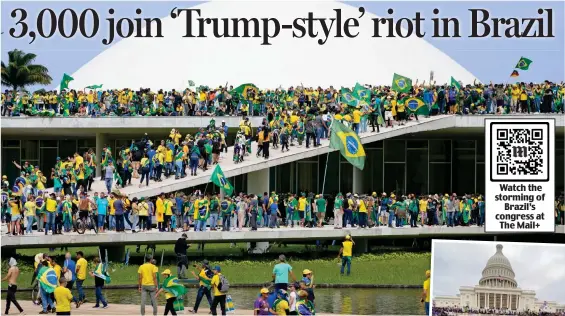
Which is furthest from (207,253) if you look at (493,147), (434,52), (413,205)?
(434,52)

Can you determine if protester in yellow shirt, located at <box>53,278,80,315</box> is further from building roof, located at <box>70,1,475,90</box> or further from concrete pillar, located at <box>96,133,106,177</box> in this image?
building roof, located at <box>70,1,475,90</box>

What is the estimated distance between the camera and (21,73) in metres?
73.1

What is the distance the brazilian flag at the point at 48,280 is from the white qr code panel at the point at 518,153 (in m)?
7.61

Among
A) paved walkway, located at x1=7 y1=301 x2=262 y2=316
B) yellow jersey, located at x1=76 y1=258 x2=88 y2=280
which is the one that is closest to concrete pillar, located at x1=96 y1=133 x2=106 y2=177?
paved walkway, located at x1=7 y1=301 x2=262 y2=316

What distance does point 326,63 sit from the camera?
2269 inches

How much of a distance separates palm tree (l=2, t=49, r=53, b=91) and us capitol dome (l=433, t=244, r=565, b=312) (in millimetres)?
58448

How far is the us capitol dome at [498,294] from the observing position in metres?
16.7

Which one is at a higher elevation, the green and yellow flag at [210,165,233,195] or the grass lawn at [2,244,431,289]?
the green and yellow flag at [210,165,233,195]

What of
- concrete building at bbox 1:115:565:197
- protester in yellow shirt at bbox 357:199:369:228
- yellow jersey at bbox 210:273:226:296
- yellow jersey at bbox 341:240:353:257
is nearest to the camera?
yellow jersey at bbox 210:273:226:296

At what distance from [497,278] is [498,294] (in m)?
0.21

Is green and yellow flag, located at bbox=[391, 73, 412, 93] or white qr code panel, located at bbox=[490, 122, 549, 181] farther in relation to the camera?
green and yellow flag, located at bbox=[391, 73, 412, 93]

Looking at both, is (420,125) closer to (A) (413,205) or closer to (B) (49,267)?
(A) (413,205)

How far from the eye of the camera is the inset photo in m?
16.7

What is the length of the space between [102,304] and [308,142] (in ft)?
43.8
